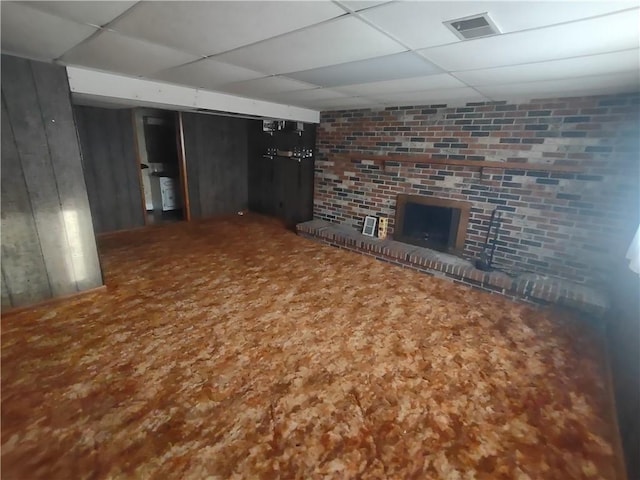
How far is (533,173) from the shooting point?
3328mm

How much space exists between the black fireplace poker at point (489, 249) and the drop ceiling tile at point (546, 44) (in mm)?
1997

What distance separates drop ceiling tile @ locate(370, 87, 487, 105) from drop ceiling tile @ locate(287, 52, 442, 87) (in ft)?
2.54

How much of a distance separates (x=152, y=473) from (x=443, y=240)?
3.87m

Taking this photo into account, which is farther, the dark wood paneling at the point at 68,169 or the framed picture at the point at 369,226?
the framed picture at the point at 369,226

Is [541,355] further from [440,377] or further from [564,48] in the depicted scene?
[564,48]

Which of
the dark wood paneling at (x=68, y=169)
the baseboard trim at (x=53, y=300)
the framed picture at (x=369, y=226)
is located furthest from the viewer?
the framed picture at (x=369, y=226)

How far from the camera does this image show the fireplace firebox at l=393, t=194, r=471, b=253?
3926mm

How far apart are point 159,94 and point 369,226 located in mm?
3205

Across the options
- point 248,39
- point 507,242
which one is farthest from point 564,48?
point 507,242

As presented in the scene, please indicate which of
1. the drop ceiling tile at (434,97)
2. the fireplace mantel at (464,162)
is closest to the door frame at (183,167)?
the fireplace mantel at (464,162)

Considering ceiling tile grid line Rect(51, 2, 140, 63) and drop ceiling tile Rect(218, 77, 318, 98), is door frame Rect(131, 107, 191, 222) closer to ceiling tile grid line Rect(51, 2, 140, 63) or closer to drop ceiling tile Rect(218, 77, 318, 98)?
drop ceiling tile Rect(218, 77, 318, 98)

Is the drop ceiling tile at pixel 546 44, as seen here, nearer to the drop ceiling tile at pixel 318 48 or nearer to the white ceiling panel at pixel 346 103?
the drop ceiling tile at pixel 318 48

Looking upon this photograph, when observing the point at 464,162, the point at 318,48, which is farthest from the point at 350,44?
the point at 464,162

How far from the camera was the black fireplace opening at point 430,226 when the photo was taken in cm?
402
